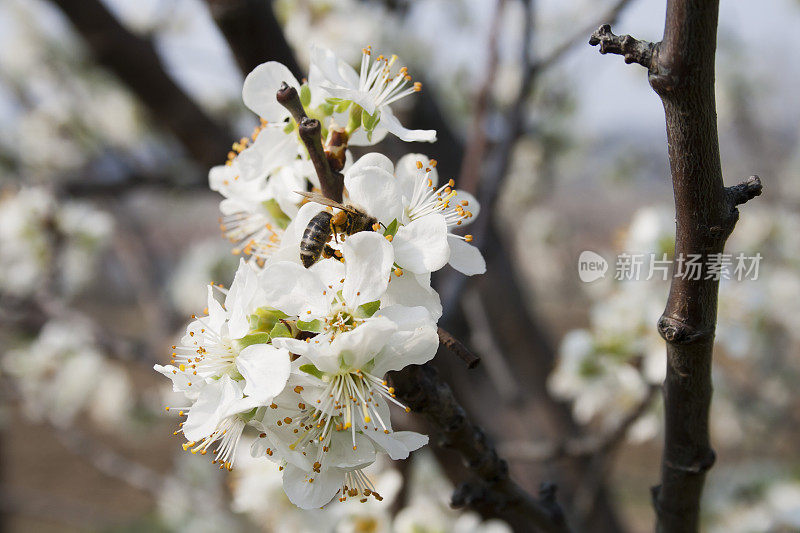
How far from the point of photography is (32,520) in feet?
24.5

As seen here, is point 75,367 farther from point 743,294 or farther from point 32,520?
point 32,520

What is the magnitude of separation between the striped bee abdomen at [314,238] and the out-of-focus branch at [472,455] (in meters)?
0.13

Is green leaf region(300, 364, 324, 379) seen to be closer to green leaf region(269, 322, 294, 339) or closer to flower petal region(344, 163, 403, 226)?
green leaf region(269, 322, 294, 339)

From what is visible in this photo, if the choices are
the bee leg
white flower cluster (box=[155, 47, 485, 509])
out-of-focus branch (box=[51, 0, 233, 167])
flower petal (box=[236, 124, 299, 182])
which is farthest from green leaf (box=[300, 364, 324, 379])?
out-of-focus branch (box=[51, 0, 233, 167])

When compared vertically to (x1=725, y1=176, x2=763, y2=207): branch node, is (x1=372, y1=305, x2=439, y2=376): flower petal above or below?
below

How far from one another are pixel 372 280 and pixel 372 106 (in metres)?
0.19

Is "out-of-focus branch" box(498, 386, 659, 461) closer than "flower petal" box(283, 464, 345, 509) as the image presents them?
No

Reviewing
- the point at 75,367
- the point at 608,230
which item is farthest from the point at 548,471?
the point at 608,230

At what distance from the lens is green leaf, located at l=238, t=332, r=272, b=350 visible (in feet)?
1.83

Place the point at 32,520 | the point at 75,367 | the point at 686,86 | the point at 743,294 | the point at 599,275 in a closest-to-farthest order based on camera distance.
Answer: the point at 686,86, the point at 599,275, the point at 743,294, the point at 75,367, the point at 32,520

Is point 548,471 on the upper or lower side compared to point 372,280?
lower

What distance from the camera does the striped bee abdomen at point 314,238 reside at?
21.0 inches

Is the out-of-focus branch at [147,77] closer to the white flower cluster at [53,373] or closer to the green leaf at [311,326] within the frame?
the white flower cluster at [53,373]

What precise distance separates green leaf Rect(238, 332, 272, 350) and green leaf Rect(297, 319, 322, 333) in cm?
3
